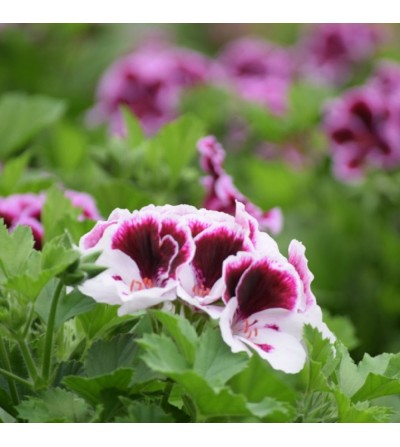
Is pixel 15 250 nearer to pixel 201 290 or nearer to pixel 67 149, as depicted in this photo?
pixel 201 290

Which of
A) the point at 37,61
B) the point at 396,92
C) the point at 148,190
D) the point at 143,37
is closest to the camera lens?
the point at 148,190

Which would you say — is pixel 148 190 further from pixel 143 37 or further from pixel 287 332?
pixel 143 37

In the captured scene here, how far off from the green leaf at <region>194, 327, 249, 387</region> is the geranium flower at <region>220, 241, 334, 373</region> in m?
0.01

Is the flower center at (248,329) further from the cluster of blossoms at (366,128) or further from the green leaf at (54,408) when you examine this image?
the cluster of blossoms at (366,128)

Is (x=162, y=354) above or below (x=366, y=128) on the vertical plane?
above

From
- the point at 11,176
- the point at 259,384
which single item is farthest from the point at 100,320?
the point at 11,176

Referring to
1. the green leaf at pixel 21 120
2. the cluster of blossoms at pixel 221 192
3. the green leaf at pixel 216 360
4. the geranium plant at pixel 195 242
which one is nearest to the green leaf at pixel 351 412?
the geranium plant at pixel 195 242

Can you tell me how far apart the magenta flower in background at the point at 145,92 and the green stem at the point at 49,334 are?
1.93 metres

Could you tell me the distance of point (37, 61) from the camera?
3576 millimetres

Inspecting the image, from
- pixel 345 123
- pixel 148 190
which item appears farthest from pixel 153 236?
pixel 345 123

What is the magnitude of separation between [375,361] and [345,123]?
1.49m

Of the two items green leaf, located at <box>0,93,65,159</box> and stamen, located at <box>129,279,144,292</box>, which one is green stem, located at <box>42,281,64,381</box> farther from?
green leaf, located at <box>0,93,65,159</box>

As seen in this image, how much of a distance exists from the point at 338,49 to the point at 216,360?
9.83 feet

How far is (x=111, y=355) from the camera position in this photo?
98 cm
